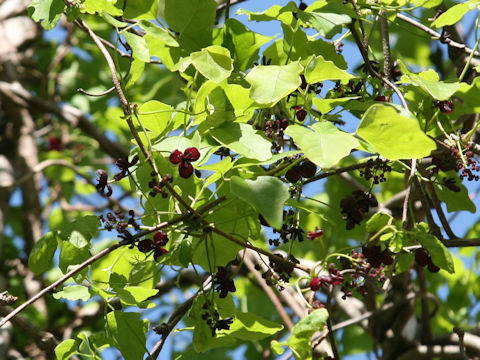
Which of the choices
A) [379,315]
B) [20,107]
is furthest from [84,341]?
[20,107]

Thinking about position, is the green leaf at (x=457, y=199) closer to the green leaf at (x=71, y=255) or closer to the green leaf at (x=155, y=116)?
the green leaf at (x=155, y=116)

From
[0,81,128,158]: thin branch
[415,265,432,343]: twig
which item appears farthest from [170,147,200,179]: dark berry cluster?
[0,81,128,158]: thin branch

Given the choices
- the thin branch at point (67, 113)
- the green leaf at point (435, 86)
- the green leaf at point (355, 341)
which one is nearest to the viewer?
the green leaf at point (435, 86)

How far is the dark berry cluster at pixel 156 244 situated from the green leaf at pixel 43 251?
0.59 feet

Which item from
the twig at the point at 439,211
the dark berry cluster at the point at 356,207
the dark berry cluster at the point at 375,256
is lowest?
the twig at the point at 439,211

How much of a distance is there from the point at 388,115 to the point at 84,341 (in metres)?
0.65

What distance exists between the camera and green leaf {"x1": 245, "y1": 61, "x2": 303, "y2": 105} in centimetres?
91

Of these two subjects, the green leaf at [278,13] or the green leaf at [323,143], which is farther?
the green leaf at [278,13]

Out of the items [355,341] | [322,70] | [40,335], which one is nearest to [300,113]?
[322,70]

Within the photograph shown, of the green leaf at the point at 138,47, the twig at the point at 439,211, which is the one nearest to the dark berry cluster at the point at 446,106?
the twig at the point at 439,211

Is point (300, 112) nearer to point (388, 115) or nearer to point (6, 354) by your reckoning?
point (388, 115)

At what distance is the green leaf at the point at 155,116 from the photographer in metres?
1.06

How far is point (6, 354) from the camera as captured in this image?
2.00 meters

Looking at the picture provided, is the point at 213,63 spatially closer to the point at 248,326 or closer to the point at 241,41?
the point at 241,41
